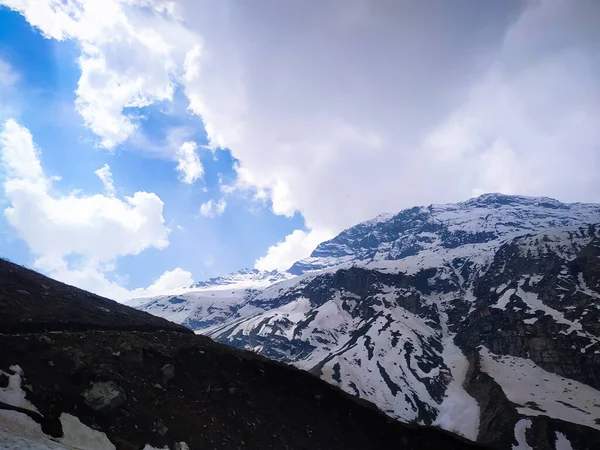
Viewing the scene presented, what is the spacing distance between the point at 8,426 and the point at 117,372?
41.2ft

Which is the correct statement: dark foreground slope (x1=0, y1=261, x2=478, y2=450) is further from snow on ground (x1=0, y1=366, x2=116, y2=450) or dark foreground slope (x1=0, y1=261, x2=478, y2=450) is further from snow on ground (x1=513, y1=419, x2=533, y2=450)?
snow on ground (x1=513, y1=419, x2=533, y2=450)

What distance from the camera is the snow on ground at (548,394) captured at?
150 meters

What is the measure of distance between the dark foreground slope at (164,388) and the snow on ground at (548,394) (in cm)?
13300

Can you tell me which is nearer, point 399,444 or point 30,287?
point 399,444

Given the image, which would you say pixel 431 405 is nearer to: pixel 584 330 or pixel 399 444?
pixel 584 330

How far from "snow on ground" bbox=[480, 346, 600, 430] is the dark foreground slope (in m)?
133

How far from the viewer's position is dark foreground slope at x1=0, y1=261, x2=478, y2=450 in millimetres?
30297

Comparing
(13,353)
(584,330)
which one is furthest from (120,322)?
(584,330)

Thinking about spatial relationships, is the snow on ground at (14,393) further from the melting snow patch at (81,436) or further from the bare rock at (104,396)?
the bare rock at (104,396)

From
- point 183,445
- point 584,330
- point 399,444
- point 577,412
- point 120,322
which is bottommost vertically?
point 183,445

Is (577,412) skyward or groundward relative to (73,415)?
skyward

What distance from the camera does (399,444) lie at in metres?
46.2

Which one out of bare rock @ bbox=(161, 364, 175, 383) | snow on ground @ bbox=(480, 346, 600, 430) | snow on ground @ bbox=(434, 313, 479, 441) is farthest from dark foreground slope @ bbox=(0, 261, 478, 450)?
snow on ground @ bbox=(480, 346, 600, 430)

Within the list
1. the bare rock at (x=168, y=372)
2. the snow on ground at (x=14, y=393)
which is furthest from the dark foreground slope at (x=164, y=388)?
the snow on ground at (x=14, y=393)
